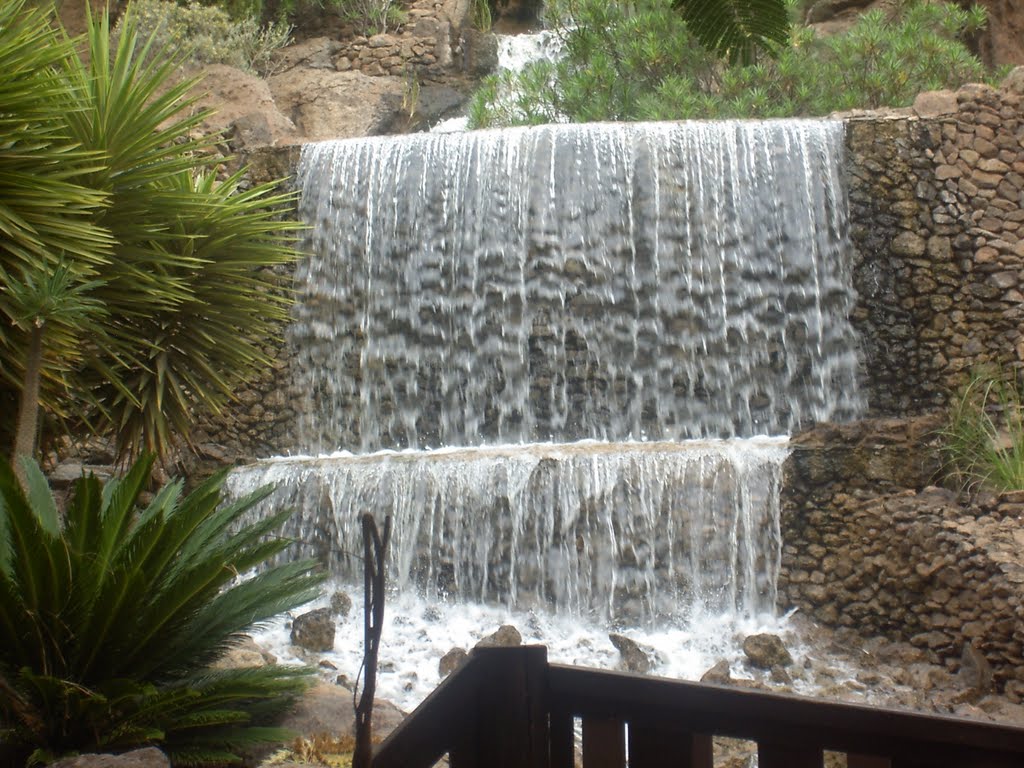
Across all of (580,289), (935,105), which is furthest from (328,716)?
(935,105)

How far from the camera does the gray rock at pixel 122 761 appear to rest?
311cm

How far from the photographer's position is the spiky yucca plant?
3.63m

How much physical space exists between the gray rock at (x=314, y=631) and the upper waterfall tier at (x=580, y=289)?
2930mm

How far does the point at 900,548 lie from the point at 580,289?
412 centimetres

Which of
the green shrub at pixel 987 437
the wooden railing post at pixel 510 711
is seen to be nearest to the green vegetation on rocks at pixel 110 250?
the wooden railing post at pixel 510 711

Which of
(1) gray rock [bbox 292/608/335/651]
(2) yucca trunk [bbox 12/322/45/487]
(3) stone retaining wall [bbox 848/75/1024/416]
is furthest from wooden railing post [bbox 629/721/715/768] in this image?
(3) stone retaining wall [bbox 848/75/1024/416]

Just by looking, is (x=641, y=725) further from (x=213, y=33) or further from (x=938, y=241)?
(x=213, y=33)

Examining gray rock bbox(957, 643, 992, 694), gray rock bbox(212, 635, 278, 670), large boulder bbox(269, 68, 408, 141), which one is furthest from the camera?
large boulder bbox(269, 68, 408, 141)

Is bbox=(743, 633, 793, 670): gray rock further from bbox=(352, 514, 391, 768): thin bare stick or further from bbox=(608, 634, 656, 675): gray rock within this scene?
bbox=(352, 514, 391, 768): thin bare stick

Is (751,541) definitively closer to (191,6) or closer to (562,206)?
(562,206)

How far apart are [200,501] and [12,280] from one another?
1.90m

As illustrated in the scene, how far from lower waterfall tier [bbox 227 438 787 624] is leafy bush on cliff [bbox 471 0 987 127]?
6.94 metres

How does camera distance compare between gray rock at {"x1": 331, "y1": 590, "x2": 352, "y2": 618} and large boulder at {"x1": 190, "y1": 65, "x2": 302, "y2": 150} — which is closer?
gray rock at {"x1": 331, "y1": 590, "x2": 352, "y2": 618}

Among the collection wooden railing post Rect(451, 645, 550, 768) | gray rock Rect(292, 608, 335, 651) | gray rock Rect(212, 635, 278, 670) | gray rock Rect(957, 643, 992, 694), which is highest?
wooden railing post Rect(451, 645, 550, 768)
